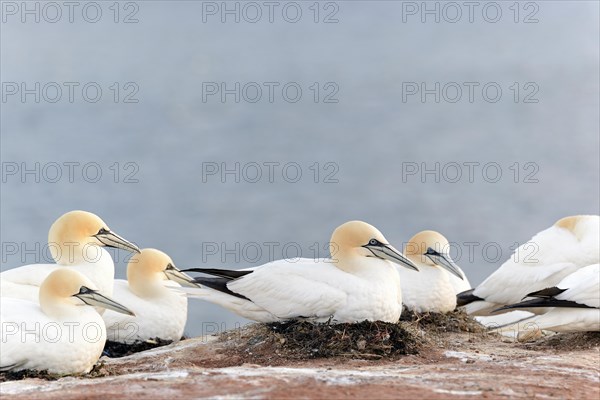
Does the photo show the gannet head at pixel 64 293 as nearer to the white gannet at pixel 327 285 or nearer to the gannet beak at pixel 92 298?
the gannet beak at pixel 92 298

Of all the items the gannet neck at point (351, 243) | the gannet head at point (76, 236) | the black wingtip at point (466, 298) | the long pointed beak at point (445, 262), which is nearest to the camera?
the gannet neck at point (351, 243)

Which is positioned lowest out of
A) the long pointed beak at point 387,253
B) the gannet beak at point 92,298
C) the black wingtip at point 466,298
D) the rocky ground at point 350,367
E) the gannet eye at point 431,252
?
the rocky ground at point 350,367

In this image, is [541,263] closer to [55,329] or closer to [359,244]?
[359,244]

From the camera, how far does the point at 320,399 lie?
5859 mm

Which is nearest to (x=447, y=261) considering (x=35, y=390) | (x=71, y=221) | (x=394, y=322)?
(x=394, y=322)

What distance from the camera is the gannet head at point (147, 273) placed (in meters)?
11.4

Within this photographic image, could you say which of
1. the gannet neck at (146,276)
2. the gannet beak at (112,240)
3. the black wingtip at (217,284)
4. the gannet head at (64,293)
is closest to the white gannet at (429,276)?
the black wingtip at (217,284)

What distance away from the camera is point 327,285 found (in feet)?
29.5

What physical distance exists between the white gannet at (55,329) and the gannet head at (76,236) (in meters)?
1.90

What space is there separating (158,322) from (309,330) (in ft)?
9.24

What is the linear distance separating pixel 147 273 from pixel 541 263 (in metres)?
4.46

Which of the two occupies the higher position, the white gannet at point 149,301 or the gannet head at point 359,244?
the gannet head at point 359,244

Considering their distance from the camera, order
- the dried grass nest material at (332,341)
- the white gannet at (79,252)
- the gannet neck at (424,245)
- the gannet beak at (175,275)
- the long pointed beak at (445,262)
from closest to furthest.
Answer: the dried grass nest material at (332,341)
the white gannet at (79,252)
the long pointed beak at (445,262)
the gannet neck at (424,245)
the gannet beak at (175,275)

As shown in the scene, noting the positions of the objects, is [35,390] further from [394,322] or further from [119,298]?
[119,298]
